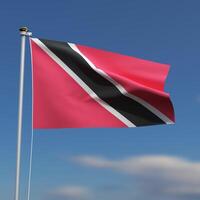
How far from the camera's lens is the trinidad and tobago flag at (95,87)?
19094mm

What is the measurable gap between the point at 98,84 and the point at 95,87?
151mm

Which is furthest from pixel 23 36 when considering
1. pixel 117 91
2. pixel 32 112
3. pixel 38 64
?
pixel 117 91

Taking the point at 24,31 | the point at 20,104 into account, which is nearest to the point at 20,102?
the point at 20,104

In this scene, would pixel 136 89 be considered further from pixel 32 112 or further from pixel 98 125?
pixel 32 112

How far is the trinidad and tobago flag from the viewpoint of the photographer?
752 inches

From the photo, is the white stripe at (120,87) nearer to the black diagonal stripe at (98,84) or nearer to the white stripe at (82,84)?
the black diagonal stripe at (98,84)

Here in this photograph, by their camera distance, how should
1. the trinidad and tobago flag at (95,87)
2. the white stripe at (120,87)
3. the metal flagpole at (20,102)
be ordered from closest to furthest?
the metal flagpole at (20,102), the trinidad and tobago flag at (95,87), the white stripe at (120,87)

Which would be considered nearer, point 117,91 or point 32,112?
point 32,112

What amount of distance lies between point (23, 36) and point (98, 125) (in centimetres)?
372

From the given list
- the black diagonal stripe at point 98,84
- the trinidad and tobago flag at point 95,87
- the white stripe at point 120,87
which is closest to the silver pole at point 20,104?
the trinidad and tobago flag at point 95,87

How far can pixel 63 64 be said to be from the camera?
19766 mm

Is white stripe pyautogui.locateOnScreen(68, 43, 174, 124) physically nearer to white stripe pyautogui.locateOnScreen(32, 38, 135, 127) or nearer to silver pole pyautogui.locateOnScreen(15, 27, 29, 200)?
white stripe pyautogui.locateOnScreen(32, 38, 135, 127)

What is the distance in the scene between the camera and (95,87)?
1986cm

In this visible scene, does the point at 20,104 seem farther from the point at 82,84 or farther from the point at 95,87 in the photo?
the point at 95,87
